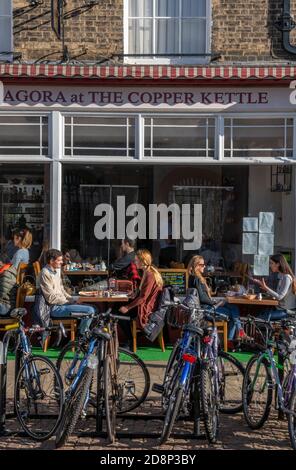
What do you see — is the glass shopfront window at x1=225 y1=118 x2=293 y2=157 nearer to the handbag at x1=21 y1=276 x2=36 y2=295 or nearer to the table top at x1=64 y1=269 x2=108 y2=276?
the table top at x1=64 y1=269 x2=108 y2=276

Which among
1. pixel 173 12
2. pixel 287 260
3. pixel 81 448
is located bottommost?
pixel 81 448

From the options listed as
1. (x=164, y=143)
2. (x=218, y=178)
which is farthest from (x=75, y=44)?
(x=218, y=178)

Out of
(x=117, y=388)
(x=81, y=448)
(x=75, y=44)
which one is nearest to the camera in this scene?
(x=81, y=448)

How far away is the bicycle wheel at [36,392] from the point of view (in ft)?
21.2

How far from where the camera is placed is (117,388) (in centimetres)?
673

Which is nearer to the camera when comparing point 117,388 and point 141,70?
point 117,388

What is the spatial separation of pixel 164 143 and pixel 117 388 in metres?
4.94

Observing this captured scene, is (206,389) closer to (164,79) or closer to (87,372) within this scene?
(87,372)

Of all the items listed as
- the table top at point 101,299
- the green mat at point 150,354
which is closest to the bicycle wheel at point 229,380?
the green mat at point 150,354

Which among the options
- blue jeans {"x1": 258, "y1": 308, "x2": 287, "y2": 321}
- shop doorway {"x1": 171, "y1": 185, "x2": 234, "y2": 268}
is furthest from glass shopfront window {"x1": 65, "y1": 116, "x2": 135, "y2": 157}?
blue jeans {"x1": 258, "y1": 308, "x2": 287, "y2": 321}

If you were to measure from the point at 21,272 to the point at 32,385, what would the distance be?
4.23m

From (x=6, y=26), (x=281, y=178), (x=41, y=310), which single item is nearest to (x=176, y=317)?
(x=41, y=310)

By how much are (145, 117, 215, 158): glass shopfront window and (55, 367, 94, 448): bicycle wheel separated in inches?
207

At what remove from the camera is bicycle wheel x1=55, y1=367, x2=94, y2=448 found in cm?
598
